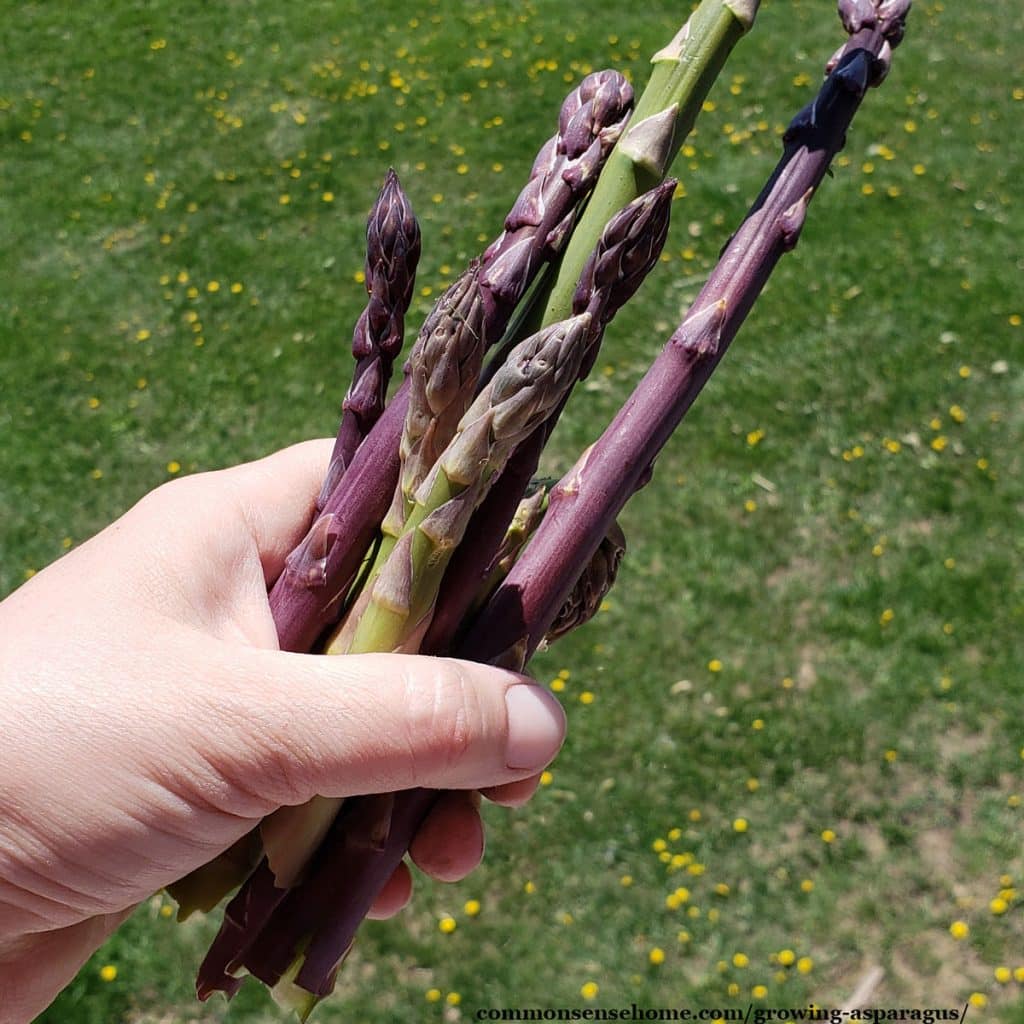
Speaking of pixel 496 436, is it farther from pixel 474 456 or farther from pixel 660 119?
pixel 660 119

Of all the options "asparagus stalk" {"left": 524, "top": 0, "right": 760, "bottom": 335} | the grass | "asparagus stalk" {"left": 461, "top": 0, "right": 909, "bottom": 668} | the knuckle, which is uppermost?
"asparagus stalk" {"left": 524, "top": 0, "right": 760, "bottom": 335}

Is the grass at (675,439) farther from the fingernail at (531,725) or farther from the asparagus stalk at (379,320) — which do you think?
the asparagus stalk at (379,320)

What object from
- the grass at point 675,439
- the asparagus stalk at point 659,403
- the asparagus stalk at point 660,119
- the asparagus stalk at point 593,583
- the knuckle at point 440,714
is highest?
the asparagus stalk at point 660,119

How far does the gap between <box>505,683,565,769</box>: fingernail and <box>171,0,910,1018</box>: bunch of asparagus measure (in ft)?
0.32

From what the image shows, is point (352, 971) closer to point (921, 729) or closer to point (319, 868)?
point (319, 868)

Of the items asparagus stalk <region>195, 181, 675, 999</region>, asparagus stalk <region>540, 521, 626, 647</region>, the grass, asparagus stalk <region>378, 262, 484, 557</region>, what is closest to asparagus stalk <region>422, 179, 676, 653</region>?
asparagus stalk <region>195, 181, 675, 999</region>

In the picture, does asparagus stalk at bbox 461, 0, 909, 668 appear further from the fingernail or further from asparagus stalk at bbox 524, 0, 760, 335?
asparagus stalk at bbox 524, 0, 760, 335

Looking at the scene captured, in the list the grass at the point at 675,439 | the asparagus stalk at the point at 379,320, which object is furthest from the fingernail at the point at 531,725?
the grass at the point at 675,439

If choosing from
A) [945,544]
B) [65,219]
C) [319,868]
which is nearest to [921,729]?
[945,544]

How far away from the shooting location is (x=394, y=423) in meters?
2.16

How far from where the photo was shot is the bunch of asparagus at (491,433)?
1.93 metres

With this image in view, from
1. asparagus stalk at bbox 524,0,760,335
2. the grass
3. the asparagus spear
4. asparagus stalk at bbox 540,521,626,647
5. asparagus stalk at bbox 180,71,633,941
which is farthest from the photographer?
the grass

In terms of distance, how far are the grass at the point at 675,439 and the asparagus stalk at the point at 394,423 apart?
2.31 metres

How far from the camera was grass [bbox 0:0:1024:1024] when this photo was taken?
13.1ft
